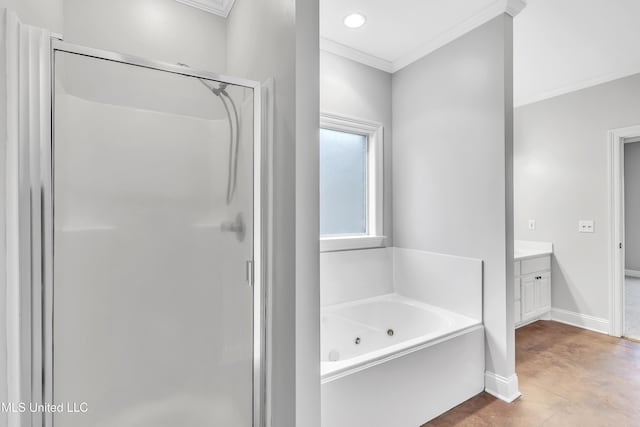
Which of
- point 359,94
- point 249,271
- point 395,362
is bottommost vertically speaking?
point 395,362

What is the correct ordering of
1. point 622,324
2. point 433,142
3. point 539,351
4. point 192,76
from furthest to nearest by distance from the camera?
1. point 622,324
2. point 539,351
3. point 433,142
4. point 192,76

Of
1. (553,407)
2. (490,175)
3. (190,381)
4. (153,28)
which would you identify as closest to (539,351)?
(553,407)

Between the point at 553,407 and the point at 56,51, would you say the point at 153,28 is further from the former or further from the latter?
the point at 553,407

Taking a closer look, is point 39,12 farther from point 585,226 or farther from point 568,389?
point 585,226

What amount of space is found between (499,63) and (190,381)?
2.54 meters

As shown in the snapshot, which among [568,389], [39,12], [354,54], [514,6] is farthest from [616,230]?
[39,12]

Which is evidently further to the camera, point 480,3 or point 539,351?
point 539,351

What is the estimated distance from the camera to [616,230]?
301cm

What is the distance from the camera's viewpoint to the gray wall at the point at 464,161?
6.72ft

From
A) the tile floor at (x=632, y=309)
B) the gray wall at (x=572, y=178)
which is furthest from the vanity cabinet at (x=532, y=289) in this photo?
the tile floor at (x=632, y=309)

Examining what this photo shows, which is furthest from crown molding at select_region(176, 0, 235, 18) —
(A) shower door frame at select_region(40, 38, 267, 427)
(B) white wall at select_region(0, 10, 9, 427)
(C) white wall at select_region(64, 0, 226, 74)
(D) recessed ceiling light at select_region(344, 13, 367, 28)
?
(B) white wall at select_region(0, 10, 9, 427)

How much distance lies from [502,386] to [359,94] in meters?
2.41

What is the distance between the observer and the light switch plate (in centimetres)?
319

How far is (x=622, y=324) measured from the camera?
3.04 meters
